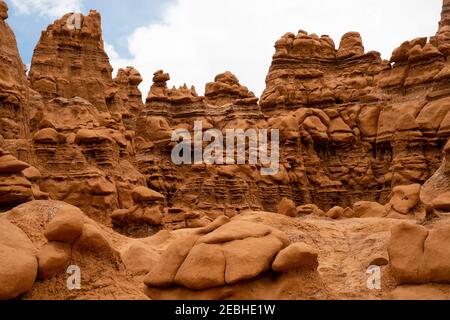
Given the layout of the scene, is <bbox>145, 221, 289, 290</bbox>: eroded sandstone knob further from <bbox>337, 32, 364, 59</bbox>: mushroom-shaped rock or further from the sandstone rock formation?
<bbox>337, 32, 364, 59</bbox>: mushroom-shaped rock

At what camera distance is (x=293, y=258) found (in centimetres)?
906

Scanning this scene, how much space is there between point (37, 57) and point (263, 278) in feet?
125

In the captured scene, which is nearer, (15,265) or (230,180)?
(15,265)

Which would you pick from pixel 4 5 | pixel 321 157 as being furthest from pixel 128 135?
A: pixel 321 157

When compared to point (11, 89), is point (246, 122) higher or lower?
higher

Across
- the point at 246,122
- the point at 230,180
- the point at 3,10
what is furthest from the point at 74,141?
the point at 246,122

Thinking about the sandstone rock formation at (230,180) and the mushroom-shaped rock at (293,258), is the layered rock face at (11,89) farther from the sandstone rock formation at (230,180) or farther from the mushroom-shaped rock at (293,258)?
the mushroom-shaped rock at (293,258)

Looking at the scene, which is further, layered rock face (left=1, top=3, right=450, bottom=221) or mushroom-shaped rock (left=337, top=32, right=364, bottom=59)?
mushroom-shaped rock (left=337, top=32, right=364, bottom=59)

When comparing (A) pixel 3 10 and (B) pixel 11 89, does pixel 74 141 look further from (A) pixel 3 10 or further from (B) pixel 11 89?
(A) pixel 3 10

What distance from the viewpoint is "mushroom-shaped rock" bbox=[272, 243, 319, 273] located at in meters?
9.03

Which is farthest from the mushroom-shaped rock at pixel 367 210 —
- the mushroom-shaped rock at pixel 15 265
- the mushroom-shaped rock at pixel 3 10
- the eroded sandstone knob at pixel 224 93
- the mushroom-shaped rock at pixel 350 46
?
the eroded sandstone knob at pixel 224 93

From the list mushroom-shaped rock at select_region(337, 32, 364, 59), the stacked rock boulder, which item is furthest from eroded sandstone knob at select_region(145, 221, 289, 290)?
mushroom-shaped rock at select_region(337, 32, 364, 59)

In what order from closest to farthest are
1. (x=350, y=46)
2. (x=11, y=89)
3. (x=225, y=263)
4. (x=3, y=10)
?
1. (x=225, y=263)
2. (x=11, y=89)
3. (x=3, y=10)
4. (x=350, y=46)
